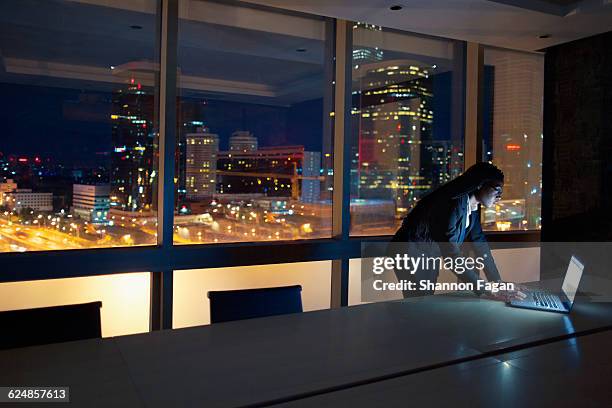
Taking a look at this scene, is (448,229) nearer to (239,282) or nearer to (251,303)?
(251,303)

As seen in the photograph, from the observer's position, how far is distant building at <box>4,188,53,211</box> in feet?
11.0

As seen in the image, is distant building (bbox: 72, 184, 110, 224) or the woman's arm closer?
the woman's arm

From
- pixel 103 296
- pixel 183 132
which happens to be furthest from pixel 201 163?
pixel 103 296

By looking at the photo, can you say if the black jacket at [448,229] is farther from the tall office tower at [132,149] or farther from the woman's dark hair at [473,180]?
the tall office tower at [132,149]

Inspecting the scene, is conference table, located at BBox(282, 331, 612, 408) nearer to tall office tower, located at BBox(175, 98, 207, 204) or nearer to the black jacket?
the black jacket

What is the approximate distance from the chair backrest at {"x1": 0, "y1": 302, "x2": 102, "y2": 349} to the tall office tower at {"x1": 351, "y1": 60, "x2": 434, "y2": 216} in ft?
8.87

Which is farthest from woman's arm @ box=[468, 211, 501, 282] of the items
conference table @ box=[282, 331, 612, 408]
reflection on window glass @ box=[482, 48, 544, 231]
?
reflection on window glass @ box=[482, 48, 544, 231]

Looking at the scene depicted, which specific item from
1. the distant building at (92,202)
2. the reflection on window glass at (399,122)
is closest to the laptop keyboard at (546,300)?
the reflection on window glass at (399,122)

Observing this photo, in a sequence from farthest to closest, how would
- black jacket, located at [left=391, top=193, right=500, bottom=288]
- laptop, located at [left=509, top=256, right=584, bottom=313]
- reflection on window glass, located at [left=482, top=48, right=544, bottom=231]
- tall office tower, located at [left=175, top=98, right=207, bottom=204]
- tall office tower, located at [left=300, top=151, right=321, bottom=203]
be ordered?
reflection on window glass, located at [left=482, top=48, right=544, bottom=231] → tall office tower, located at [left=300, top=151, right=321, bottom=203] → tall office tower, located at [left=175, top=98, right=207, bottom=204] → black jacket, located at [left=391, top=193, right=500, bottom=288] → laptop, located at [left=509, top=256, right=584, bottom=313]

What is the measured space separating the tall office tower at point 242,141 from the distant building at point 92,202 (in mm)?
971

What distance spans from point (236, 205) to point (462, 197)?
71.2 inches

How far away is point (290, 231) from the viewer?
13.8ft

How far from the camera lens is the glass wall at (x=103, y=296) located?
3.39m

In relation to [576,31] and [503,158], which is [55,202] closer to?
[503,158]
